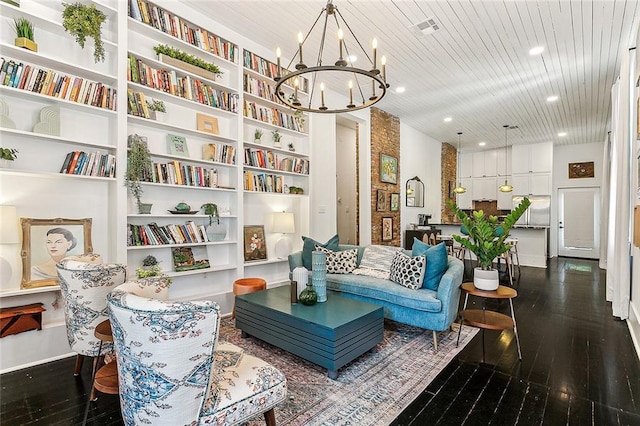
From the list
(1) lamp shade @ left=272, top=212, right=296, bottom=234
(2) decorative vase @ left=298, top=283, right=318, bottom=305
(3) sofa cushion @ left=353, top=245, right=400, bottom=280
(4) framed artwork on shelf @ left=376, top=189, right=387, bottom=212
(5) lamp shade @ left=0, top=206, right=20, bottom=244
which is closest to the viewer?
(5) lamp shade @ left=0, top=206, right=20, bottom=244

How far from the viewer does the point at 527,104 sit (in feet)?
20.8

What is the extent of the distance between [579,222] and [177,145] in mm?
11159

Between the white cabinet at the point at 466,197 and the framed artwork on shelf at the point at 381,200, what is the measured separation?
507 centimetres

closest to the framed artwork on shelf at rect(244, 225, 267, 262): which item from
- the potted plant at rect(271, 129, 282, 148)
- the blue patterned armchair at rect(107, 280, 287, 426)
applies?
the potted plant at rect(271, 129, 282, 148)

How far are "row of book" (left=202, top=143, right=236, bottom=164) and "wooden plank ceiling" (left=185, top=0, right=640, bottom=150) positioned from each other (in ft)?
4.98

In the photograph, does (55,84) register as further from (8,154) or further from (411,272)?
(411,272)

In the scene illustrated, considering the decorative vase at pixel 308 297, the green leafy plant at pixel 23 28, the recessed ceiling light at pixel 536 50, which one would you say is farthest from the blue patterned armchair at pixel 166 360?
the recessed ceiling light at pixel 536 50

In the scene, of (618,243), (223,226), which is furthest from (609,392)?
(223,226)

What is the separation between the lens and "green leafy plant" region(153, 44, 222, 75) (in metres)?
3.42

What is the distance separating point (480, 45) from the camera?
419 cm

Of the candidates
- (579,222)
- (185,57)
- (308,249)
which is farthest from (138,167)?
(579,222)

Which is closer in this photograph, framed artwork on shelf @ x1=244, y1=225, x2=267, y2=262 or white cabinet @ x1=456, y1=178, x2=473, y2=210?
framed artwork on shelf @ x1=244, y1=225, x2=267, y2=262

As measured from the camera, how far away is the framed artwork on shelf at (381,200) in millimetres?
6701

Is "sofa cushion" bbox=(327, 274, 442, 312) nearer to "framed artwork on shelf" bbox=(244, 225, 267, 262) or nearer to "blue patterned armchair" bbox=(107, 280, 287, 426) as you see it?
"framed artwork on shelf" bbox=(244, 225, 267, 262)
